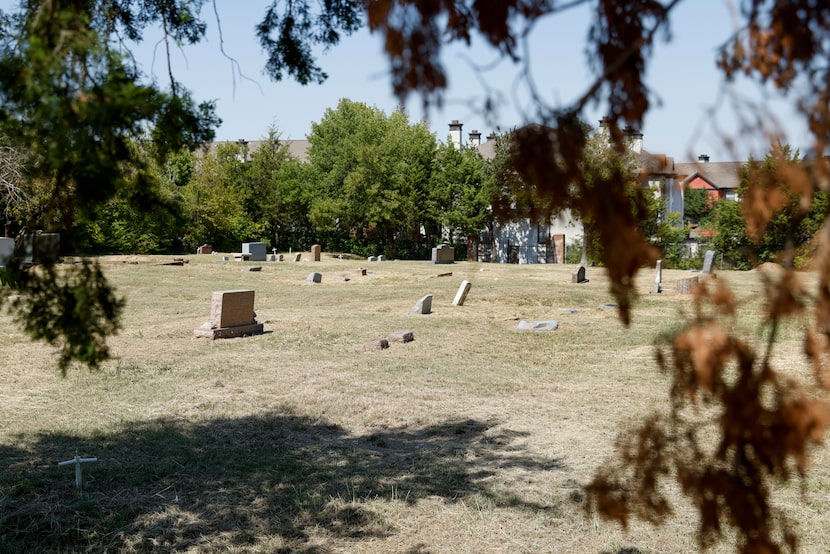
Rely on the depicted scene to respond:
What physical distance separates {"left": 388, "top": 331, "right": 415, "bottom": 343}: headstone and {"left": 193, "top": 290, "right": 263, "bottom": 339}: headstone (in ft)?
9.14

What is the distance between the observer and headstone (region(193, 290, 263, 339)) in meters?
15.2

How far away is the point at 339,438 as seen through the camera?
8898 mm

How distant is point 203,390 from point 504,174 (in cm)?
900

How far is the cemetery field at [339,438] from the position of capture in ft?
20.5

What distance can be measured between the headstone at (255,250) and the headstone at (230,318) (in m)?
22.0

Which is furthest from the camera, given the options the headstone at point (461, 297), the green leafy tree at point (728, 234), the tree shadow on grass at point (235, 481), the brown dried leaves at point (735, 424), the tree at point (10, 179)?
the green leafy tree at point (728, 234)

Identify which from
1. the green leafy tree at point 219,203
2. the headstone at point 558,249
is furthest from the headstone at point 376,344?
the headstone at point 558,249

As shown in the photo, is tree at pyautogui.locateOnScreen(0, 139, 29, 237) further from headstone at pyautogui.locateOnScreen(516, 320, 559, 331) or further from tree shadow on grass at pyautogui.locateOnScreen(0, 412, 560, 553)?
tree shadow on grass at pyautogui.locateOnScreen(0, 412, 560, 553)

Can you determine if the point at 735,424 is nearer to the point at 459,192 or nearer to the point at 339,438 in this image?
the point at 339,438

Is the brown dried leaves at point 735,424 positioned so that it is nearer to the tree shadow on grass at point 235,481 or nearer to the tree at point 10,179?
the tree shadow on grass at point 235,481

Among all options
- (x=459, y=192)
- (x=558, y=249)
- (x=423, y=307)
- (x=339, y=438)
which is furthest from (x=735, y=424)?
(x=558, y=249)

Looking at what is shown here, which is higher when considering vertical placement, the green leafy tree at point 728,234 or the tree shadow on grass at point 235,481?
the green leafy tree at point 728,234

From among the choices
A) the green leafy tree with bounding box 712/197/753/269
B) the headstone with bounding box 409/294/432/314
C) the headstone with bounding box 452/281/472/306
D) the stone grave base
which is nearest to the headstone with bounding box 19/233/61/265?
the stone grave base

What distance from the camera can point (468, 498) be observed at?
700cm
